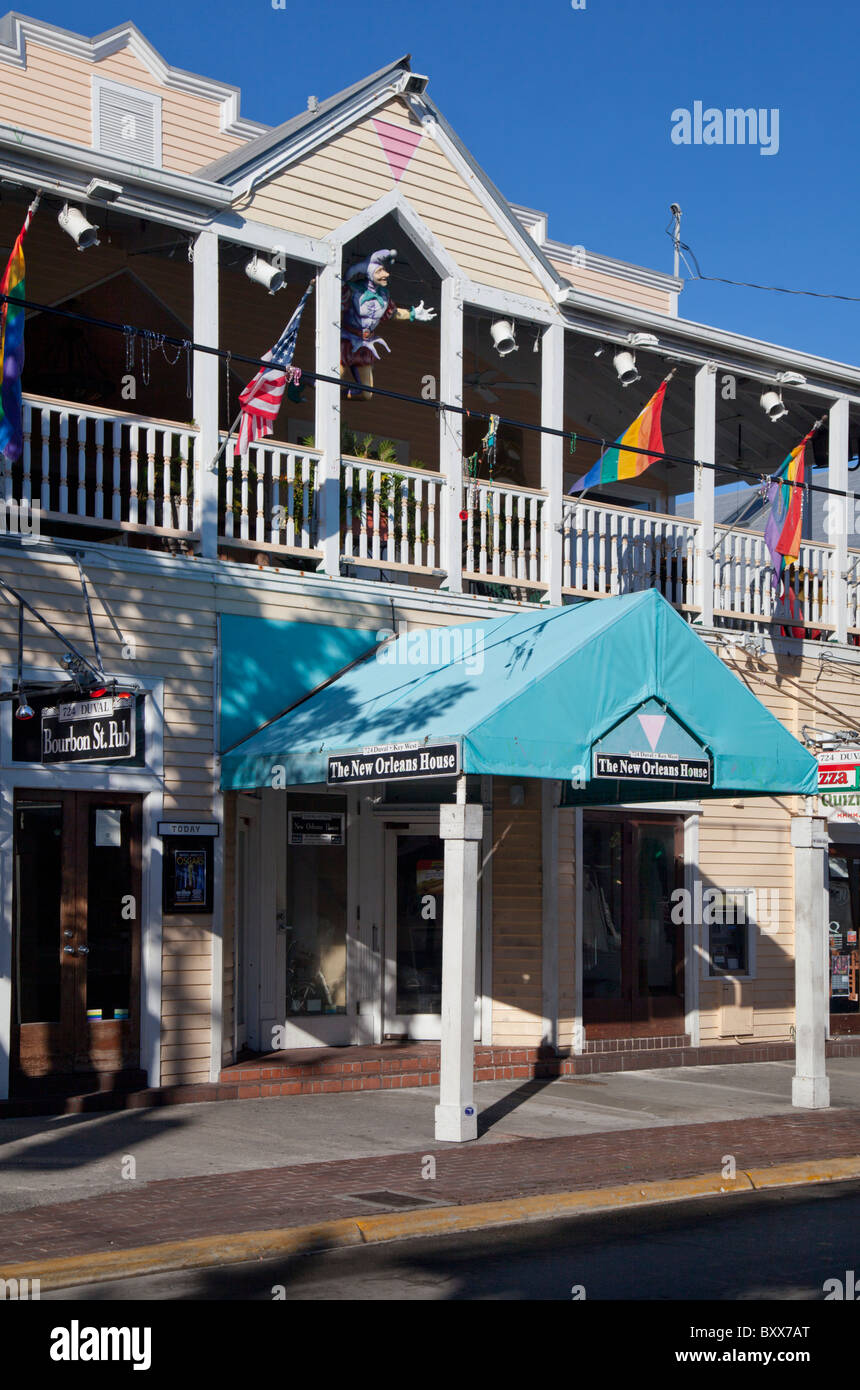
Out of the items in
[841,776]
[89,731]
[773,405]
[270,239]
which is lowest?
[841,776]

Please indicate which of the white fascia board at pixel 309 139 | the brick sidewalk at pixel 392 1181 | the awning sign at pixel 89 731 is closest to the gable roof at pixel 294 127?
the white fascia board at pixel 309 139

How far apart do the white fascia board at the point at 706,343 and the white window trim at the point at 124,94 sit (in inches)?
192

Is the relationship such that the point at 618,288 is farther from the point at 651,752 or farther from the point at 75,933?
the point at 75,933

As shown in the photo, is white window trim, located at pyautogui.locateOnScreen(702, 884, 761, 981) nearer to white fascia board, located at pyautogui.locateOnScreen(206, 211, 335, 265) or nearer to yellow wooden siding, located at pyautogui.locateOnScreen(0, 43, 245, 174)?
white fascia board, located at pyautogui.locateOnScreen(206, 211, 335, 265)

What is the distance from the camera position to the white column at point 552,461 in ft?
52.5

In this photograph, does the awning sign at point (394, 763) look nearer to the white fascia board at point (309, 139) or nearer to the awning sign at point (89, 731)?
the awning sign at point (89, 731)

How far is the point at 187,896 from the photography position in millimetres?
12812

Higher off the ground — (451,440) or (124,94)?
(124,94)

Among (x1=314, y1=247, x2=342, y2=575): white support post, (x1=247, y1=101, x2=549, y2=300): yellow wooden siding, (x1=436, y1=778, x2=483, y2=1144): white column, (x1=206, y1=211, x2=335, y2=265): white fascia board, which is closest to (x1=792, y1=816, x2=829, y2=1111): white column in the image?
(x1=436, y1=778, x2=483, y2=1144): white column

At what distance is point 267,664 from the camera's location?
1352 cm

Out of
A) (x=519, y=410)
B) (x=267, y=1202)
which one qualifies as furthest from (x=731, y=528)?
(x=267, y=1202)

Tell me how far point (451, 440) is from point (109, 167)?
4.27m

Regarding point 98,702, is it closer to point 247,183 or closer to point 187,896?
point 187,896

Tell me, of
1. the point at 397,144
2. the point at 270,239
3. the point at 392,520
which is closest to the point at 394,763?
the point at 392,520
